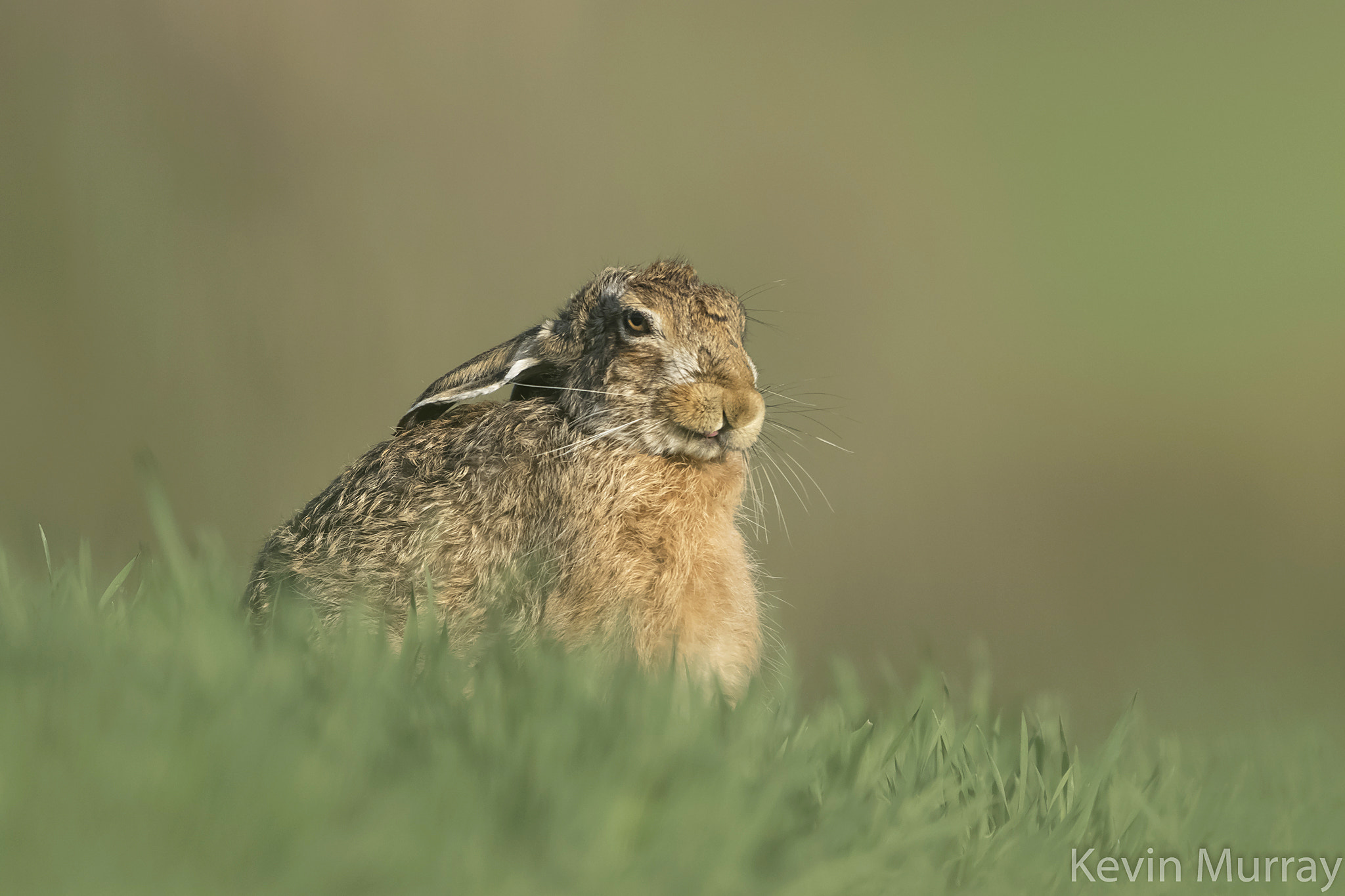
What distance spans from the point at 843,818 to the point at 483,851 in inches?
28.7

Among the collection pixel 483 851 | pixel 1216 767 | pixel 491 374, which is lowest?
pixel 1216 767

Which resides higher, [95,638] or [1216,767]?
[95,638]

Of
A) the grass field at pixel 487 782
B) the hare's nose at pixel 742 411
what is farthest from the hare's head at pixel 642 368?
the grass field at pixel 487 782

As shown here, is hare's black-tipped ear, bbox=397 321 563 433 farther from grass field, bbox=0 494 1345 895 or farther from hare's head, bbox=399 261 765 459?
grass field, bbox=0 494 1345 895

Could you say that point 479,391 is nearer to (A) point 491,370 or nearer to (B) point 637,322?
(A) point 491,370

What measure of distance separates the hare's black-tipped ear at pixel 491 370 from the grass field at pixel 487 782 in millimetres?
1182

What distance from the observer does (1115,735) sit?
301cm

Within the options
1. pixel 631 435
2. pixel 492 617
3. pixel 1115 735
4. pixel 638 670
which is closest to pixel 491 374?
pixel 631 435

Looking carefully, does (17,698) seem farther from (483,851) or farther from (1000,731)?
(1000,731)

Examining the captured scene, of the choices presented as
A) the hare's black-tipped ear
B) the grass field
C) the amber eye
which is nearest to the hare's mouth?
the amber eye

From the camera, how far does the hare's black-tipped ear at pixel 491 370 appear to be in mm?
4062

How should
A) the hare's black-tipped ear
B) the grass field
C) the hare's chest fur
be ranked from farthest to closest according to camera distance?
1. the hare's black-tipped ear
2. the hare's chest fur
3. the grass field

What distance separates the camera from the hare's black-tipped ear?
13.3 ft

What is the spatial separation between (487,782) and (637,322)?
2.28m
